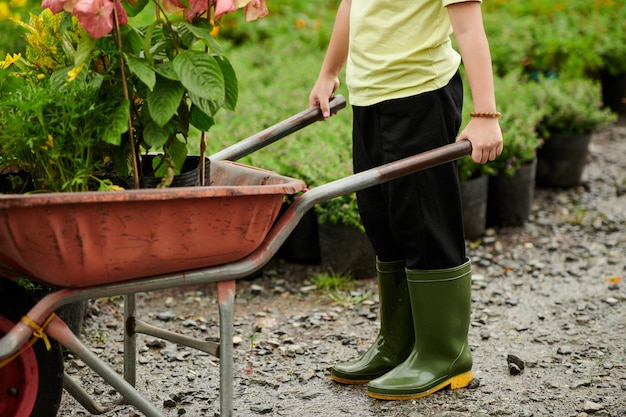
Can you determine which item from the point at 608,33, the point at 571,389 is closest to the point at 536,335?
the point at 571,389

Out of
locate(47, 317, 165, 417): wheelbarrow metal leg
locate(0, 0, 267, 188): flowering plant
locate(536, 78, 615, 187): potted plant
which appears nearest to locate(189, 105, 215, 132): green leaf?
locate(0, 0, 267, 188): flowering plant

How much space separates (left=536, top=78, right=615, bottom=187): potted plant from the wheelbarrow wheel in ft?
12.4

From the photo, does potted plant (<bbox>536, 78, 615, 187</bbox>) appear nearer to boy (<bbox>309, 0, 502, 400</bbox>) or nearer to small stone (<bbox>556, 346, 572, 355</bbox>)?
small stone (<bbox>556, 346, 572, 355</bbox>)

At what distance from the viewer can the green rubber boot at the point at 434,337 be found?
2646mm

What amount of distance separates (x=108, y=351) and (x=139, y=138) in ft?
4.21

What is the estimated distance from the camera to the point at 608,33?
23.9 ft

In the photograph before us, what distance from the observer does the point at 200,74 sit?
2.01 metres

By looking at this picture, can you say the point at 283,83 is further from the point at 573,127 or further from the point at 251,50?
the point at 573,127

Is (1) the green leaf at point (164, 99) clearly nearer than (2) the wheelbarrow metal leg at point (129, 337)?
Yes

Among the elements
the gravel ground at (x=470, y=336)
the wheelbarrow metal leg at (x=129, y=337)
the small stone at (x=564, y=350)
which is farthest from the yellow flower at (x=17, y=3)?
the small stone at (x=564, y=350)

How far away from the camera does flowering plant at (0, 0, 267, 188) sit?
78.5 inches

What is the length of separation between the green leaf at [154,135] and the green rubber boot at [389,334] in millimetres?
1003

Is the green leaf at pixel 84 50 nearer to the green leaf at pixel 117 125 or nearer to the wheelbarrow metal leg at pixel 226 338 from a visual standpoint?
the green leaf at pixel 117 125

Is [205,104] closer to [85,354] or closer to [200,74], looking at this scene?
[200,74]
